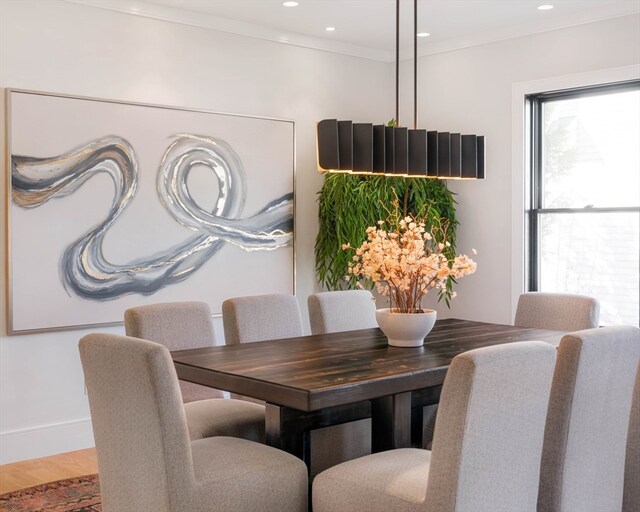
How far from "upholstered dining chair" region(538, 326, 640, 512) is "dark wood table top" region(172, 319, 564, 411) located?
48cm

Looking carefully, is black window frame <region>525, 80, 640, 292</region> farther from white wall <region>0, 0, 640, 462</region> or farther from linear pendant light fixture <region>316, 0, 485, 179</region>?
linear pendant light fixture <region>316, 0, 485, 179</region>

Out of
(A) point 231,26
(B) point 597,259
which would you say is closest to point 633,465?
(B) point 597,259

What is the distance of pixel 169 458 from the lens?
2.45m

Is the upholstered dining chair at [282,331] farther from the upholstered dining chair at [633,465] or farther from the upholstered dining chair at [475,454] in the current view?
the upholstered dining chair at [633,465]

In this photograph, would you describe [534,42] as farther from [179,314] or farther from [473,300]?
[179,314]

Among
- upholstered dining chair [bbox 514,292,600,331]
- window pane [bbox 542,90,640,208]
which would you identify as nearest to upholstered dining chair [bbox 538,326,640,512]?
upholstered dining chair [bbox 514,292,600,331]

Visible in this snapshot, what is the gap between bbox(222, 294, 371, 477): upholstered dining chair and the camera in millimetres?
3348

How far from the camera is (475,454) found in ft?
7.67

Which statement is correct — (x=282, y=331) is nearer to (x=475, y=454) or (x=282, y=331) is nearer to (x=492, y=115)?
(x=475, y=454)

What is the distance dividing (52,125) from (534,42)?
3.19 m

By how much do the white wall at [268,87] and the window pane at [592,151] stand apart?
251mm

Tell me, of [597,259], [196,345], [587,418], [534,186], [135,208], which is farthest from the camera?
[534,186]

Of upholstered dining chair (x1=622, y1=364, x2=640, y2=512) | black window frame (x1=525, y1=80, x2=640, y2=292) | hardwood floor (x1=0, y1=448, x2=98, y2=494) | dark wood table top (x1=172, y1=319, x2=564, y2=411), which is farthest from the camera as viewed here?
black window frame (x1=525, y1=80, x2=640, y2=292)

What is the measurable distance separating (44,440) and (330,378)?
2.65 m
